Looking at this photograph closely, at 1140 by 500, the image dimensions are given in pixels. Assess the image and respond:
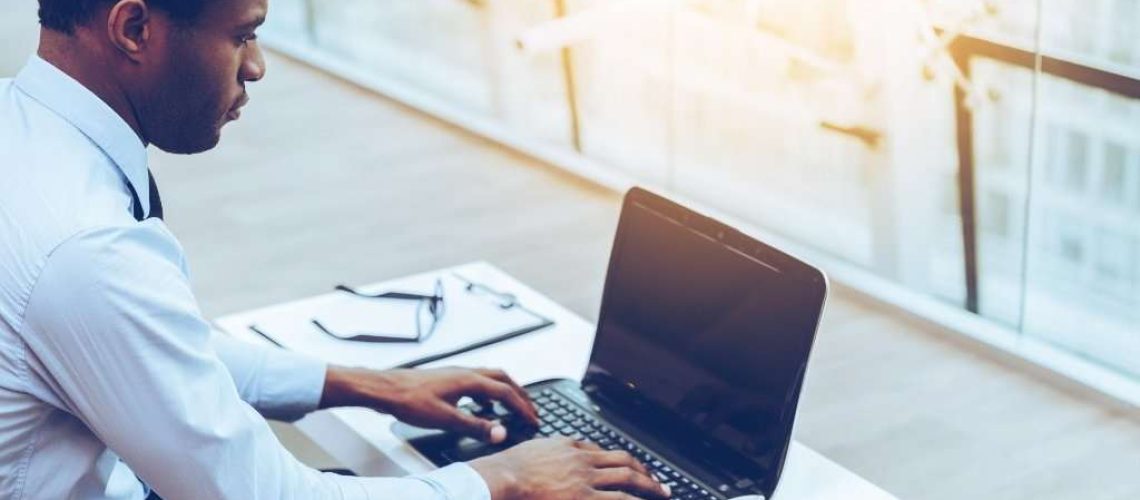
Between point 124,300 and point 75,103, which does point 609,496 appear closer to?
point 124,300

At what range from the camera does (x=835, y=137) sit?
13.6 ft

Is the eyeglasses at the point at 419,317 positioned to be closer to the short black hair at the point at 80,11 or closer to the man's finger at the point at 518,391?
the man's finger at the point at 518,391

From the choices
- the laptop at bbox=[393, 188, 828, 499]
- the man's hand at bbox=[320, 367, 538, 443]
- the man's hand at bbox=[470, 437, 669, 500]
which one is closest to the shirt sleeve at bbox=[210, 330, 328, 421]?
the man's hand at bbox=[320, 367, 538, 443]

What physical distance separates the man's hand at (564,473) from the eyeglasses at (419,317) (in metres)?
0.57

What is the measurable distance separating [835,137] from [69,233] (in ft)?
9.23

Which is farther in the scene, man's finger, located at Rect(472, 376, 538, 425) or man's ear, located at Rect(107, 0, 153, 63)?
man's finger, located at Rect(472, 376, 538, 425)

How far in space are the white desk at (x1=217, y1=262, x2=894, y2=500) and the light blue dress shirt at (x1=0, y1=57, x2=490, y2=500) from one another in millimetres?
348

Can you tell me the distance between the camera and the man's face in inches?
67.1

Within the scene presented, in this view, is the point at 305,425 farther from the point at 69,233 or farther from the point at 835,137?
the point at 835,137

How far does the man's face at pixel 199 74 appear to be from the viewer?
170 cm

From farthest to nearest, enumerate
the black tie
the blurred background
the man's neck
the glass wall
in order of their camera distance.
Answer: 1. the glass wall
2. the blurred background
3. the black tie
4. the man's neck

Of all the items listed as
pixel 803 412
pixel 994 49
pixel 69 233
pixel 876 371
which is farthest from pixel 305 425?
pixel 994 49

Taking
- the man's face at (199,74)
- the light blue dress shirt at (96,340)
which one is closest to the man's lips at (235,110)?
the man's face at (199,74)

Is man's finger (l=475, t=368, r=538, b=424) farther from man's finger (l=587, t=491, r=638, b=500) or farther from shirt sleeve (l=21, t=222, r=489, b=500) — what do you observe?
shirt sleeve (l=21, t=222, r=489, b=500)
